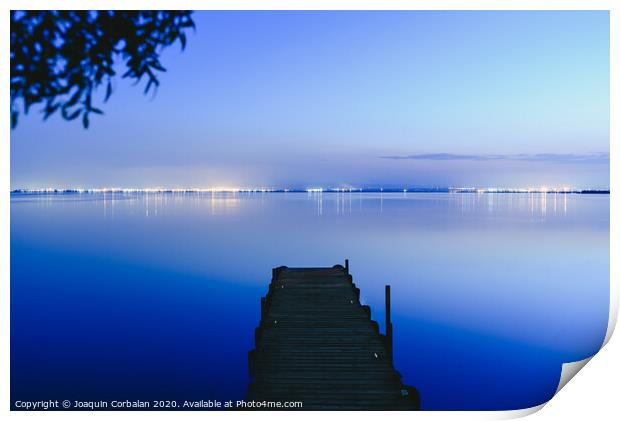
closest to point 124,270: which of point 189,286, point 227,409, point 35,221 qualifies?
point 189,286

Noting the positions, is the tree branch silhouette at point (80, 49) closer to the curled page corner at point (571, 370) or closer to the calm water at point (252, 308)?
the curled page corner at point (571, 370)

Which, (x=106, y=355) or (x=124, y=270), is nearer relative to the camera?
(x=106, y=355)

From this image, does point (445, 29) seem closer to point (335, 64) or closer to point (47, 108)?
point (335, 64)

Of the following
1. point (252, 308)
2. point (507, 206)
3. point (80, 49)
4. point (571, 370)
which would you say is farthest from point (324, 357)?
point (507, 206)

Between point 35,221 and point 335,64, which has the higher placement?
point 335,64

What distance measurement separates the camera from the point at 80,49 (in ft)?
10.8

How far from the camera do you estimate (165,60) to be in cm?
332

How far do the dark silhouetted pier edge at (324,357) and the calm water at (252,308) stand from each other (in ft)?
5.45

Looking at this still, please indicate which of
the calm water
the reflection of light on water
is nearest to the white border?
the calm water

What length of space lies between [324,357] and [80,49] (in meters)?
5.14

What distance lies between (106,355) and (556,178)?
1751 centimetres
